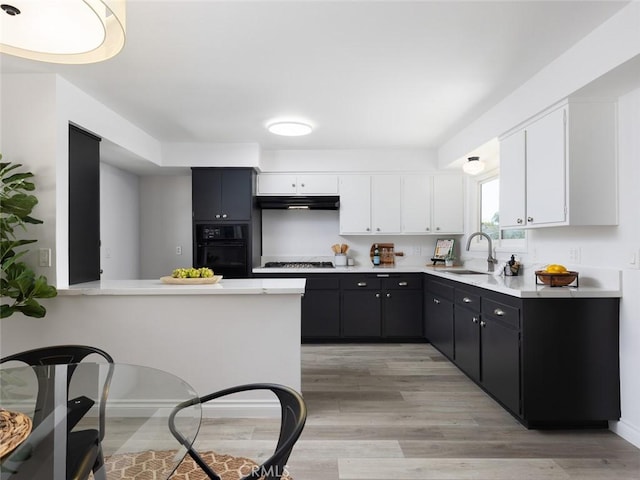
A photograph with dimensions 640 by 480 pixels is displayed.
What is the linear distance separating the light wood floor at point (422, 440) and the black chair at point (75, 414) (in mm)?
931

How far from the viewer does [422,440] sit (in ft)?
7.55

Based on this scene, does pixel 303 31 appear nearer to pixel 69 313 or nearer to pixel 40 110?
pixel 40 110

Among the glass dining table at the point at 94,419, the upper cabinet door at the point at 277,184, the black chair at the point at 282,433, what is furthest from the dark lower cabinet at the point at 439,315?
the glass dining table at the point at 94,419

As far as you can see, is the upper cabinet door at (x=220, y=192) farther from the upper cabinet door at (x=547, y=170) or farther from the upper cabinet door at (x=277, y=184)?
the upper cabinet door at (x=547, y=170)

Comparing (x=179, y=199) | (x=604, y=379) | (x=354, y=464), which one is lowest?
(x=354, y=464)

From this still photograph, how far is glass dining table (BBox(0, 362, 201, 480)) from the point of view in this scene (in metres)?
1.05

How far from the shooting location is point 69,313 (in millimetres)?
2611

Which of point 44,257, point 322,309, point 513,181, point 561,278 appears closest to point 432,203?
point 513,181

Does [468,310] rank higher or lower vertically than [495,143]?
lower

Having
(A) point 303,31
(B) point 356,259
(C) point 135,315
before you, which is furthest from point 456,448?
(B) point 356,259

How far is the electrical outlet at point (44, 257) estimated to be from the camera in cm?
255

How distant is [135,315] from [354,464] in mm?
1731

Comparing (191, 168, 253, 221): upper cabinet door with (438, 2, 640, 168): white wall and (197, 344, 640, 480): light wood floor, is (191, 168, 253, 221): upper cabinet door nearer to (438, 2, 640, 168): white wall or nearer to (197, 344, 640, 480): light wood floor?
(197, 344, 640, 480): light wood floor

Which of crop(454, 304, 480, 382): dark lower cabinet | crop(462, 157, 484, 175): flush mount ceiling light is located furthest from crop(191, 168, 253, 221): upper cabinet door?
crop(454, 304, 480, 382): dark lower cabinet
